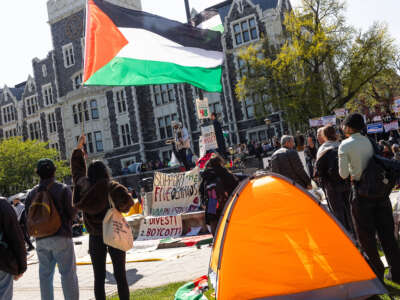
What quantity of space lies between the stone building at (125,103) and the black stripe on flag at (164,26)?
2223 cm

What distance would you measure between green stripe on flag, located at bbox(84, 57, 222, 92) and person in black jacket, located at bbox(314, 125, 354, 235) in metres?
2.54

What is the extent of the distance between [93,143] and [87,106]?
3.71 m

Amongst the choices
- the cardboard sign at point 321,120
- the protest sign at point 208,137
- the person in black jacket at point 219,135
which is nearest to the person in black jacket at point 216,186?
the protest sign at point 208,137

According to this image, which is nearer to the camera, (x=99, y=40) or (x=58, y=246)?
(x=58, y=246)

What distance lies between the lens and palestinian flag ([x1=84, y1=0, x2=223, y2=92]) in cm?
697

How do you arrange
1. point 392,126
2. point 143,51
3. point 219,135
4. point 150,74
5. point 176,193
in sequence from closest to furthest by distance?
1. point 150,74
2. point 143,51
3. point 176,193
4. point 219,135
5. point 392,126

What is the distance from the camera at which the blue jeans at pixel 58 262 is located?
459 centimetres

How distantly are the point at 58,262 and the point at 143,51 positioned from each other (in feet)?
14.0

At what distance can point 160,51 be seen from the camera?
774 centimetres

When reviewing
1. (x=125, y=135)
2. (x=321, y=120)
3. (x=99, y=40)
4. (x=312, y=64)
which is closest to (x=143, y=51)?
(x=99, y=40)

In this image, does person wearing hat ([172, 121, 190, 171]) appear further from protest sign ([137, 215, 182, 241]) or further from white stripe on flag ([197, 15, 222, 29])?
white stripe on flag ([197, 15, 222, 29])

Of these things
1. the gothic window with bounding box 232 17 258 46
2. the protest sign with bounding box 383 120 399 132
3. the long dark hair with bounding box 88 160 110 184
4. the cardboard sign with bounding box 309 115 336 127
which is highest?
the gothic window with bounding box 232 17 258 46

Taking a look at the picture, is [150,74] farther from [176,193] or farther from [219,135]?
[176,193]

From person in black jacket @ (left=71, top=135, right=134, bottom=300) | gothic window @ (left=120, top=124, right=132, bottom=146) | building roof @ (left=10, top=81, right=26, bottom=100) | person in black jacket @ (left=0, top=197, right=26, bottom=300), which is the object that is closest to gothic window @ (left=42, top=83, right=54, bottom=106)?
building roof @ (left=10, top=81, right=26, bottom=100)
